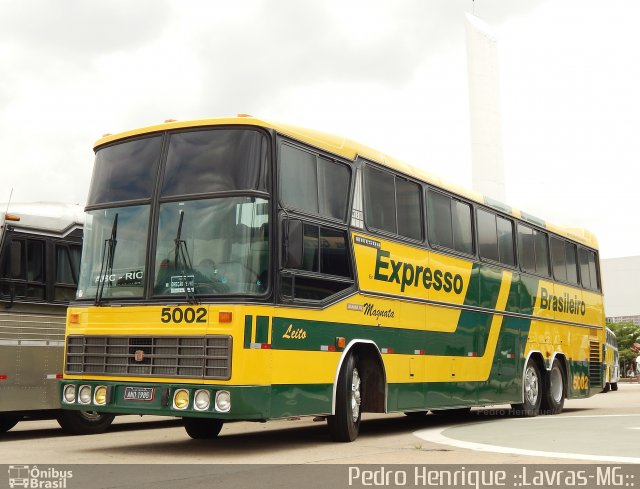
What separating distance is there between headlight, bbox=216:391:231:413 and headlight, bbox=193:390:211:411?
10 cm

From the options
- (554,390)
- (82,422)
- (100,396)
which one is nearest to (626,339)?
(554,390)

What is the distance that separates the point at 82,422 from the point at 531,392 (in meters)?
8.68

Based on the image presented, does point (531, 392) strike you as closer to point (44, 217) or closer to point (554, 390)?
point (554, 390)

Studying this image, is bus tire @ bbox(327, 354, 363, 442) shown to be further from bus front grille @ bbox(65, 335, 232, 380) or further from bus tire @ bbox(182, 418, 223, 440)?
bus front grille @ bbox(65, 335, 232, 380)

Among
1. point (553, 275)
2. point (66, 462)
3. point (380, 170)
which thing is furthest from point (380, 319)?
point (553, 275)

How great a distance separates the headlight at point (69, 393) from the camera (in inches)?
427

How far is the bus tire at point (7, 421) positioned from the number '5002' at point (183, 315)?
496cm

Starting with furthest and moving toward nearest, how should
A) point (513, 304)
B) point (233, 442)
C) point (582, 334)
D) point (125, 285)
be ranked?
point (582, 334)
point (513, 304)
point (233, 442)
point (125, 285)

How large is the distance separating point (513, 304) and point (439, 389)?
3.57 metres

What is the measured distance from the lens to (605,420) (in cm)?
1479

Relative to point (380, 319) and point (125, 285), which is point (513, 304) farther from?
point (125, 285)

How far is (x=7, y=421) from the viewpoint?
14.2m

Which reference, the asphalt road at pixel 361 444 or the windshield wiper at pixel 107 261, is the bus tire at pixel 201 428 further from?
the windshield wiper at pixel 107 261

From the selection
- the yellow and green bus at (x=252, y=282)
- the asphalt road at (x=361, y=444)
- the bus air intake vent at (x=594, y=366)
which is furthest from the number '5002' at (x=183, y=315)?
the bus air intake vent at (x=594, y=366)
